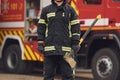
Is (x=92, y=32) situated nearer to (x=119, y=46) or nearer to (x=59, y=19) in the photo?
(x=119, y=46)

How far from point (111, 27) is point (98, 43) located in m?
0.67

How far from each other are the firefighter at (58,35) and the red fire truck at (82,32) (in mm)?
3682

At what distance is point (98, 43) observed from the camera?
1180 centimetres

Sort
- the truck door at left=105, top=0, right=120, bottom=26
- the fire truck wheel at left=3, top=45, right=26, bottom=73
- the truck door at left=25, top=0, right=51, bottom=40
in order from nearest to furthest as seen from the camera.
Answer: the truck door at left=105, top=0, right=120, bottom=26
the truck door at left=25, top=0, right=51, bottom=40
the fire truck wheel at left=3, top=45, right=26, bottom=73

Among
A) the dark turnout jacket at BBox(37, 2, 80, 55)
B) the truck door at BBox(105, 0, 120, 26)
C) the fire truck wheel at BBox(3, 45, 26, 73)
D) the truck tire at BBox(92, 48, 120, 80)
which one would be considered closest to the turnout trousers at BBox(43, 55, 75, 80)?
the dark turnout jacket at BBox(37, 2, 80, 55)

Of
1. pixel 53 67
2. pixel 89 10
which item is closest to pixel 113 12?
pixel 89 10

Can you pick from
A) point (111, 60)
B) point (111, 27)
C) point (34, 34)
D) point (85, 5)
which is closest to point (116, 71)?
point (111, 60)

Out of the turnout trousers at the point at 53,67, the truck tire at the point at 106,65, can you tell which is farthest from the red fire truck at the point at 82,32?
the turnout trousers at the point at 53,67

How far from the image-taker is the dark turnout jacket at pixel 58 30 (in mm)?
7445

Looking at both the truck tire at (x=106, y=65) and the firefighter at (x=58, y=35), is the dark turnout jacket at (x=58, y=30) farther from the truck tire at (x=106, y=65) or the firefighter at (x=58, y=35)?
the truck tire at (x=106, y=65)

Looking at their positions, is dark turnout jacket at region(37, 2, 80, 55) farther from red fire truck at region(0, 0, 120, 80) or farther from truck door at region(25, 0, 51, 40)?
truck door at region(25, 0, 51, 40)

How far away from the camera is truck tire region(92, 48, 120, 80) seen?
11039 mm

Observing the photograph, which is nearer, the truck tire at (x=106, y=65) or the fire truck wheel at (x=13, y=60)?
the truck tire at (x=106, y=65)

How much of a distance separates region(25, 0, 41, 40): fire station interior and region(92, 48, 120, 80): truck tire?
2.43 m
